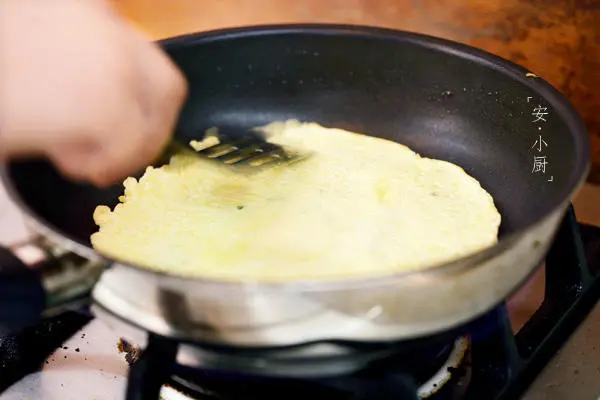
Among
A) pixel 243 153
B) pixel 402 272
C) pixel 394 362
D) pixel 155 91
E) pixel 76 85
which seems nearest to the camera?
pixel 402 272

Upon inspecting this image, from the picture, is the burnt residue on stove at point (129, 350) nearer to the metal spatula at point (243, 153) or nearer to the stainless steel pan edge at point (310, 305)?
the stainless steel pan edge at point (310, 305)

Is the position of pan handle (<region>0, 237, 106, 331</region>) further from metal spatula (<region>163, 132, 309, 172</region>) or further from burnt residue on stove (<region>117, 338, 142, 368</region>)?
metal spatula (<region>163, 132, 309, 172</region>)

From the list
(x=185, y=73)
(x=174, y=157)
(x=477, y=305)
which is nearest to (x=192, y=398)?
(x=477, y=305)

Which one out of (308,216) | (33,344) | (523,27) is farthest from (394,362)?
(523,27)

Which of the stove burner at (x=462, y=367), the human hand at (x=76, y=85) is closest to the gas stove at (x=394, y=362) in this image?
the stove burner at (x=462, y=367)

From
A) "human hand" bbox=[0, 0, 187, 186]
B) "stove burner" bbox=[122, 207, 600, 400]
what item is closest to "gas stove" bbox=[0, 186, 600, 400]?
"stove burner" bbox=[122, 207, 600, 400]

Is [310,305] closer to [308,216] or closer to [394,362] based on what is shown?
[394,362]
